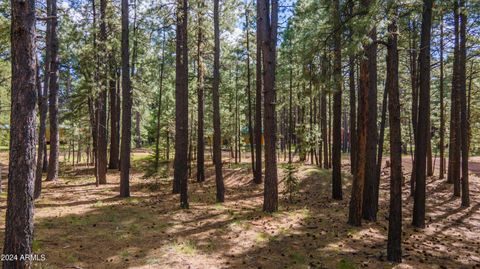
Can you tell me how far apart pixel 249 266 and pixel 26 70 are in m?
5.04

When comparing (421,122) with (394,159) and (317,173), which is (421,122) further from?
(317,173)

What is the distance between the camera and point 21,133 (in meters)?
4.69

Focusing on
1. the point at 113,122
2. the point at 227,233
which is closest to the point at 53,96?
the point at 113,122

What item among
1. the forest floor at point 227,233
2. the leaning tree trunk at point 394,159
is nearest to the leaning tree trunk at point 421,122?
the forest floor at point 227,233

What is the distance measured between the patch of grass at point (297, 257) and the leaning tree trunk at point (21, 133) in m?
4.83

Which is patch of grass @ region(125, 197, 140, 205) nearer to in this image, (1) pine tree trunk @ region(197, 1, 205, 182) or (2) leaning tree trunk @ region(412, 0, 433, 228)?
(1) pine tree trunk @ region(197, 1, 205, 182)

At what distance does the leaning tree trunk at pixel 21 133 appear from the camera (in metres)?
4.66

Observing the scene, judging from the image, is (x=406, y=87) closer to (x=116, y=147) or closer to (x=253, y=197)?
(x=253, y=197)

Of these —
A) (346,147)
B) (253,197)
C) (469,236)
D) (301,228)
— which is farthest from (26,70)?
(346,147)

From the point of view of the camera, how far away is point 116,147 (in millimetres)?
21266

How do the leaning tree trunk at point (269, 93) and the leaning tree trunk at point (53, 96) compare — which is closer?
the leaning tree trunk at point (269, 93)

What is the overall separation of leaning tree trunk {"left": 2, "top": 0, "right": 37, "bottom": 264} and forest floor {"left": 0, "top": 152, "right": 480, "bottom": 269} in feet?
4.88

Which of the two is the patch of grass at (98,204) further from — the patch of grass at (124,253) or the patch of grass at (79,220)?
the patch of grass at (124,253)

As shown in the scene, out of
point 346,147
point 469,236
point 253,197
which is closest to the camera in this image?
point 469,236
